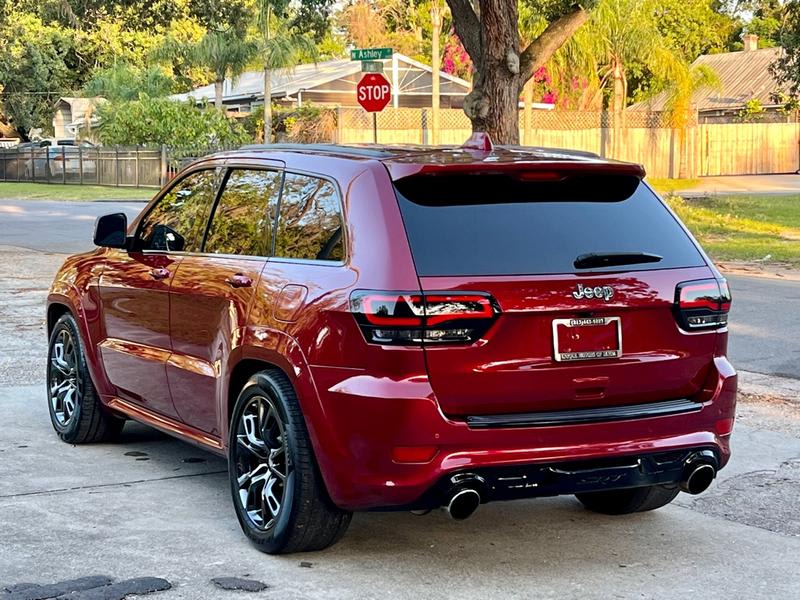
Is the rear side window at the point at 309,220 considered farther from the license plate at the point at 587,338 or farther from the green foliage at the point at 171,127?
the green foliage at the point at 171,127

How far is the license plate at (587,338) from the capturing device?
16.5ft

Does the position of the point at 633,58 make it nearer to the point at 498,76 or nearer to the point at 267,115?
the point at 267,115

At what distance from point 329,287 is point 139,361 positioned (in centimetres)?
198

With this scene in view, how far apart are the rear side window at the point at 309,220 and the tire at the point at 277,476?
1.79 feet

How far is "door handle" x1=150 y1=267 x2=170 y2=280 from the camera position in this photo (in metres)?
6.53

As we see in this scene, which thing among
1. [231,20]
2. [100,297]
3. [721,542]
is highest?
[231,20]

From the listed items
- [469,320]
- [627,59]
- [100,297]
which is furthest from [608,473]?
[627,59]

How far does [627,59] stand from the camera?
45594 millimetres

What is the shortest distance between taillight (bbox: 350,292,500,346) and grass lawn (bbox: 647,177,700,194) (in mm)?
34704

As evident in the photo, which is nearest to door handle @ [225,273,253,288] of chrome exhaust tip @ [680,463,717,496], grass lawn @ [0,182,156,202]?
chrome exhaust tip @ [680,463,717,496]

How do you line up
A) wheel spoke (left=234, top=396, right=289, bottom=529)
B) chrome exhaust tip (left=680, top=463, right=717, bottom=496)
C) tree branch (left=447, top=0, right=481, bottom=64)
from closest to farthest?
chrome exhaust tip (left=680, top=463, right=717, bottom=496) → wheel spoke (left=234, top=396, right=289, bottom=529) → tree branch (left=447, top=0, right=481, bottom=64)

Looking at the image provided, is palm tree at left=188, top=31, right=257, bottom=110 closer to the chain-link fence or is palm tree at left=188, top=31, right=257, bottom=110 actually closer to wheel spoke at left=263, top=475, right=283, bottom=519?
the chain-link fence

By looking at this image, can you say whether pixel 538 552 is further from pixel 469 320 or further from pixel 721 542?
pixel 469 320

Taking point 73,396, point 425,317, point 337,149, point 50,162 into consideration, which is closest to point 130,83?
point 50,162
